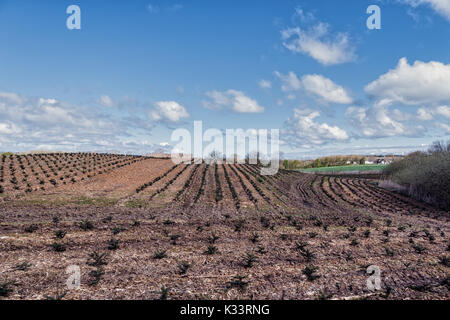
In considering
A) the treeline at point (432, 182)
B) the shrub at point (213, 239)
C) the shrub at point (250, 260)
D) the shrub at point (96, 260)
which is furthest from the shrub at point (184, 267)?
the treeline at point (432, 182)

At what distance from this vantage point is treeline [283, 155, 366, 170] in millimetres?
116000

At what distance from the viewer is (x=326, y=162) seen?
12056cm

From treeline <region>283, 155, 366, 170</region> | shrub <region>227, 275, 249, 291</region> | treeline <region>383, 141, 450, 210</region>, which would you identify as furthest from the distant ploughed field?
treeline <region>283, 155, 366, 170</region>

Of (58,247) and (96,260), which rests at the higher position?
(58,247)

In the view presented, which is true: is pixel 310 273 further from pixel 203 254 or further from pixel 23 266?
pixel 23 266

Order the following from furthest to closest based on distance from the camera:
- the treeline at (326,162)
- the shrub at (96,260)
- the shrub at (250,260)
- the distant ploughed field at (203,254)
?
the treeline at (326,162)
the shrub at (250,260)
the shrub at (96,260)
the distant ploughed field at (203,254)

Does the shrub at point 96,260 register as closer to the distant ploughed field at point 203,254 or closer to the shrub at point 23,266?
the distant ploughed field at point 203,254

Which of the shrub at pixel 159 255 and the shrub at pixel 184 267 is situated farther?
the shrub at pixel 159 255

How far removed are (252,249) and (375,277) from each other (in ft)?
13.0

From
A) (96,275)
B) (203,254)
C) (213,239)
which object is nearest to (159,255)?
(203,254)

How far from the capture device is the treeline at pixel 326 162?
381 ft

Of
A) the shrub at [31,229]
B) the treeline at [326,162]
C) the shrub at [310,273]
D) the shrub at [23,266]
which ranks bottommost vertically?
the shrub at [310,273]

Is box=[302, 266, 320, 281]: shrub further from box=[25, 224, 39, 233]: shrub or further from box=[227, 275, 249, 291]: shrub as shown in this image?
box=[25, 224, 39, 233]: shrub
